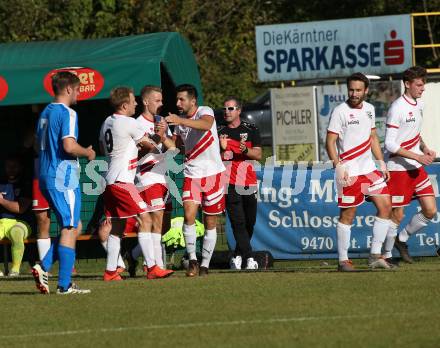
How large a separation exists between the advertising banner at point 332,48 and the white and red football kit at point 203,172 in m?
20.0

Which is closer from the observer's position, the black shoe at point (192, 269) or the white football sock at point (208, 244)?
the black shoe at point (192, 269)

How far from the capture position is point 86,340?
9.98m

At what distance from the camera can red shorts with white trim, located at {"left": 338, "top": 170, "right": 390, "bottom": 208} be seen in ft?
47.5

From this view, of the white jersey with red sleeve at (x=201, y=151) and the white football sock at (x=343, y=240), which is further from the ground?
the white jersey with red sleeve at (x=201, y=151)

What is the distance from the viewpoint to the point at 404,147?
15203 millimetres

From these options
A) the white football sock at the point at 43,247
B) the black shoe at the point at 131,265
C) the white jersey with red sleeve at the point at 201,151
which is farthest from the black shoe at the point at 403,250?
the white football sock at the point at 43,247

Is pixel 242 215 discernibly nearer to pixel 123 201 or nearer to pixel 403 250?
pixel 403 250

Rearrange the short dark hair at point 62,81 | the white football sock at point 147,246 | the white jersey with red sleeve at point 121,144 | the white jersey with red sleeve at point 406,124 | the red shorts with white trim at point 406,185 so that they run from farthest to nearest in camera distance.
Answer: the red shorts with white trim at point 406,185, the white jersey with red sleeve at point 406,124, the white football sock at point 147,246, the white jersey with red sleeve at point 121,144, the short dark hair at point 62,81

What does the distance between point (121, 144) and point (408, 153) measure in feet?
10.3

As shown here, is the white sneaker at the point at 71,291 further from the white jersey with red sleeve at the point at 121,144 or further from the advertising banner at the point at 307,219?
the advertising banner at the point at 307,219

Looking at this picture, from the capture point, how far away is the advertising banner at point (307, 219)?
17.4m

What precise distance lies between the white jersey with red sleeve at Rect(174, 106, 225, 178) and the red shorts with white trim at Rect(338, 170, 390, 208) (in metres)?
1.38

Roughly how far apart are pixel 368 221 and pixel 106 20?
21131 mm

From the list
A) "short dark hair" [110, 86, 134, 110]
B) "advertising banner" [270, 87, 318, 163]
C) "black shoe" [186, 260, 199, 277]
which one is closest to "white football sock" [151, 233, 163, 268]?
"black shoe" [186, 260, 199, 277]
